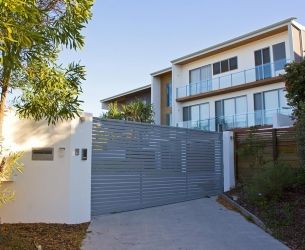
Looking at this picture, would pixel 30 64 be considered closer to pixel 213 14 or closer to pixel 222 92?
pixel 213 14

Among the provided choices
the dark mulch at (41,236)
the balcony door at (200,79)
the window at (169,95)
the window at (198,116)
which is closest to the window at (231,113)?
the window at (198,116)

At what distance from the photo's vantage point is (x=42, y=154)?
9977mm

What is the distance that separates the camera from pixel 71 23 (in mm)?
6605

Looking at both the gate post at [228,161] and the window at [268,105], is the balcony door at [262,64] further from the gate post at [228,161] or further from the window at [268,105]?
the gate post at [228,161]

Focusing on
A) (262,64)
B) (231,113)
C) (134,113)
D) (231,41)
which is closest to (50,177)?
(262,64)

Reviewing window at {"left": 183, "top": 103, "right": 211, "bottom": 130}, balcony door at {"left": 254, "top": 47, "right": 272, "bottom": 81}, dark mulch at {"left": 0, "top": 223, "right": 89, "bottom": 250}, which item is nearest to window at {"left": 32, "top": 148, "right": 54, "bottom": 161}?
dark mulch at {"left": 0, "top": 223, "right": 89, "bottom": 250}

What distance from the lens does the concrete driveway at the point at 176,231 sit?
8.04 metres

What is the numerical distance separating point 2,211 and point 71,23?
5.67 metres

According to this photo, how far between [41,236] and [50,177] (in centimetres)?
188

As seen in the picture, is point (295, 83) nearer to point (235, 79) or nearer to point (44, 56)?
point (44, 56)

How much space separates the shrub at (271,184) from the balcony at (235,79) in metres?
11.3

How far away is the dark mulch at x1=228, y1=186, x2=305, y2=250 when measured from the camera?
28.3 feet

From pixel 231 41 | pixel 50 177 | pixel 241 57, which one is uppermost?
pixel 231 41

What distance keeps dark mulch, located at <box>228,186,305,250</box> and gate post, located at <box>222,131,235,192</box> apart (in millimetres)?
2455
